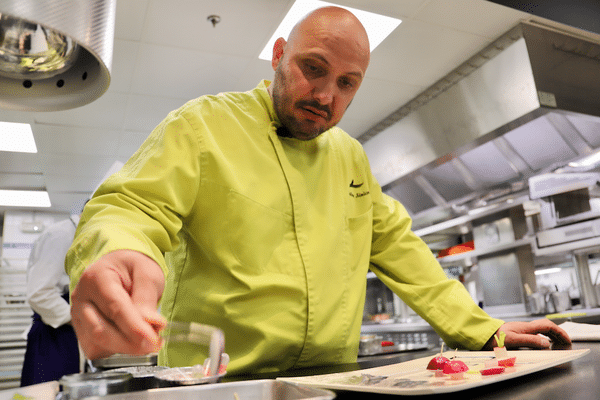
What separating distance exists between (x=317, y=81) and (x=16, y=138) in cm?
437

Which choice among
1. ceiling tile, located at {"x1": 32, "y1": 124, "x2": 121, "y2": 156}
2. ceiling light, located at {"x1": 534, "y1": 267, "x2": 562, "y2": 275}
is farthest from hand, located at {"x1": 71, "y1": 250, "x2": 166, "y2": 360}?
ceiling tile, located at {"x1": 32, "y1": 124, "x2": 121, "y2": 156}

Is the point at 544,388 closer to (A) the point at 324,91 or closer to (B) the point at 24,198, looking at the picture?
(A) the point at 324,91

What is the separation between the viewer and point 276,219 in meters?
0.99

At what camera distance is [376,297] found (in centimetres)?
554

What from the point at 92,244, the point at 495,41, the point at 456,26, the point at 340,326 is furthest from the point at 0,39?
the point at 495,41

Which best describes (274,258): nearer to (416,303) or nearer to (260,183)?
(260,183)

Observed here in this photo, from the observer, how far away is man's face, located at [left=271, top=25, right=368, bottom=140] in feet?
3.36

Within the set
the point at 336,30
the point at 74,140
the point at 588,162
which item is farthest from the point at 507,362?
the point at 74,140

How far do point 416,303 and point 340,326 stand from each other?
261 millimetres

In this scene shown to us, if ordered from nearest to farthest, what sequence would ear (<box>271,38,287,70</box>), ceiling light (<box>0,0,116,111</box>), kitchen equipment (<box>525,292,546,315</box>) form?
1. ceiling light (<box>0,0,116,111</box>)
2. ear (<box>271,38,287,70</box>)
3. kitchen equipment (<box>525,292,546,315</box>)

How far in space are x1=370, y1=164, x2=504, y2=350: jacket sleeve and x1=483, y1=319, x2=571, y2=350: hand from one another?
3cm

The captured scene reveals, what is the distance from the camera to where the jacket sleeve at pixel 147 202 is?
63cm

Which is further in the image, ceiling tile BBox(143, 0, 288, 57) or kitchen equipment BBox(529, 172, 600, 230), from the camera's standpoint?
kitchen equipment BBox(529, 172, 600, 230)

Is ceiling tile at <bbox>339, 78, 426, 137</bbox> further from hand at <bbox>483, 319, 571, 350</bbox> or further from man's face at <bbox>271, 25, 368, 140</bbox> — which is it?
hand at <bbox>483, 319, 571, 350</bbox>
